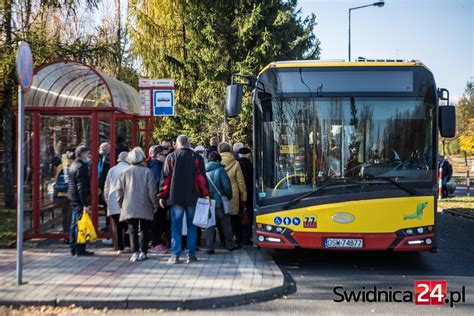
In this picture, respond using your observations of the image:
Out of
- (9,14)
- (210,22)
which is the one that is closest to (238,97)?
Answer: (9,14)

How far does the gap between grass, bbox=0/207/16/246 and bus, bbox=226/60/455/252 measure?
4991mm

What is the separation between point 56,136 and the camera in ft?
35.3

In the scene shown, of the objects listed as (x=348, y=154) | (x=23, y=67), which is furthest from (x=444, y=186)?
(x=23, y=67)

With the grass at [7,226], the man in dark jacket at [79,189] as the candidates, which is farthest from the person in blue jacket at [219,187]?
the grass at [7,226]

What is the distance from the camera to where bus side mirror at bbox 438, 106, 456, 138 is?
8.88m

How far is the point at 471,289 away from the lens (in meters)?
7.64

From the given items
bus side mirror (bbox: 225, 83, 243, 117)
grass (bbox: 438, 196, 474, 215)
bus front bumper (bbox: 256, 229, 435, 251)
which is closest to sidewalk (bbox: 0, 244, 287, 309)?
bus front bumper (bbox: 256, 229, 435, 251)

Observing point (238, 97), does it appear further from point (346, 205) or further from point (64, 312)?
point (64, 312)

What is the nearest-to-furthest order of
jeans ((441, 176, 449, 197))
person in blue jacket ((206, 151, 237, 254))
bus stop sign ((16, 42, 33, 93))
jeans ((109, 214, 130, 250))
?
bus stop sign ((16, 42, 33, 93))
jeans ((109, 214, 130, 250))
person in blue jacket ((206, 151, 237, 254))
jeans ((441, 176, 449, 197))

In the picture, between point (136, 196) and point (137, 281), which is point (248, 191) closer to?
point (136, 196)

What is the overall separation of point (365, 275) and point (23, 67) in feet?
17.7

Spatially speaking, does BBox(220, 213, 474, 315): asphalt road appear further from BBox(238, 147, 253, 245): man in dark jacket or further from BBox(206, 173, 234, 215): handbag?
BBox(206, 173, 234, 215): handbag

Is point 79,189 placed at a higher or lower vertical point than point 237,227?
higher

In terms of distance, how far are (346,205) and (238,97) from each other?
2.26 m
